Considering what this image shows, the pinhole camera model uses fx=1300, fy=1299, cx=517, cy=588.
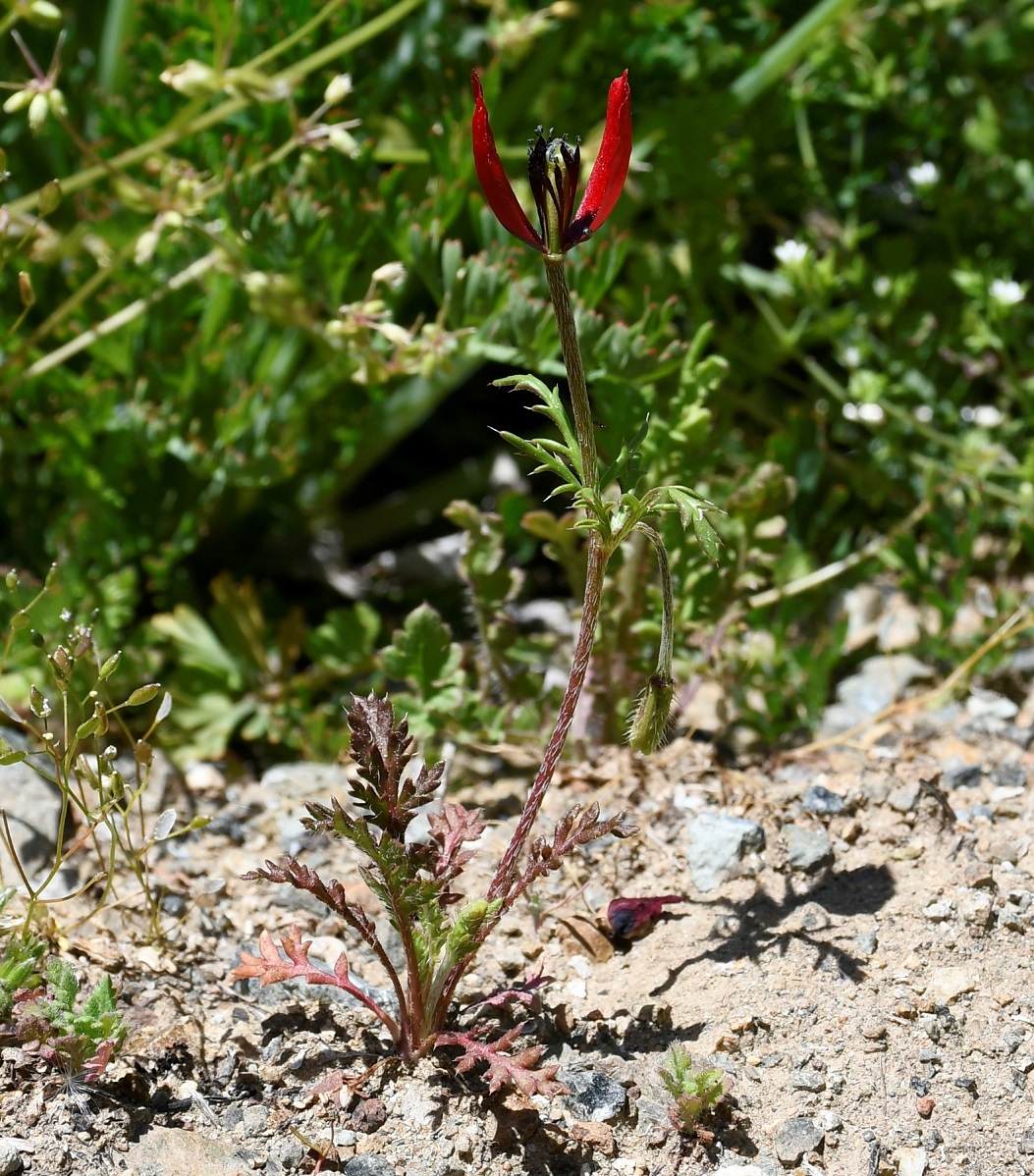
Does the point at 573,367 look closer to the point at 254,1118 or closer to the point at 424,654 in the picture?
the point at 424,654

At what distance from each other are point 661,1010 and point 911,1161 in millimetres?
365

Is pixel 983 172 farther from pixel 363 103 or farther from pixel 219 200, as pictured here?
pixel 219 200

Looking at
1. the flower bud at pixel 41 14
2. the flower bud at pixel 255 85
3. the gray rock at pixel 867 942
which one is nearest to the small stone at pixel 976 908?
the gray rock at pixel 867 942

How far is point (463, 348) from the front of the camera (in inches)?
95.1

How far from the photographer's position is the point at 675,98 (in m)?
2.95

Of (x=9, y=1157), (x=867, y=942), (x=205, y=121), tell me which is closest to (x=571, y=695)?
(x=867, y=942)

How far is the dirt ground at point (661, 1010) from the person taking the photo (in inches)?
62.9

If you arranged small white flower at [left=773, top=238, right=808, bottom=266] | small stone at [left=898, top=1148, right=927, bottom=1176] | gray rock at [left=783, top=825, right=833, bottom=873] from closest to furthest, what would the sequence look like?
1. small stone at [left=898, top=1148, right=927, bottom=1176]
2. gray rock at [left=783, top=825, right=833, bottom=873]
3. small white flower at [left=773, top=238, right=808, bottom=266]

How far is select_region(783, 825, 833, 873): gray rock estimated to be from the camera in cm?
201

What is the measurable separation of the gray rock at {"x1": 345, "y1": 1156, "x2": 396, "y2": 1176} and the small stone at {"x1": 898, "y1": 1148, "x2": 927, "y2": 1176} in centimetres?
62

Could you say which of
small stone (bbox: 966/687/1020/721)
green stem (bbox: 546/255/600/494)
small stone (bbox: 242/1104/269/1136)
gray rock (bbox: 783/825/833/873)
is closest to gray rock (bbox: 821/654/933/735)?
small stone (bbox: 966/687/1020/721)

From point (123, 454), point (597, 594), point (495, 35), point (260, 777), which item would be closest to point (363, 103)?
point (495, 35)

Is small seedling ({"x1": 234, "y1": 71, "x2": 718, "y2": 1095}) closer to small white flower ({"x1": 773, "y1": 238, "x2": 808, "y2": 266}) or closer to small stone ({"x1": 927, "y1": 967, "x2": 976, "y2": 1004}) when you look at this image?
small stone ({"x1": 927, "y1": 967, "x2": 976, "y2": 1004})

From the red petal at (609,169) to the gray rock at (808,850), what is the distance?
Answer: 1028 mm
